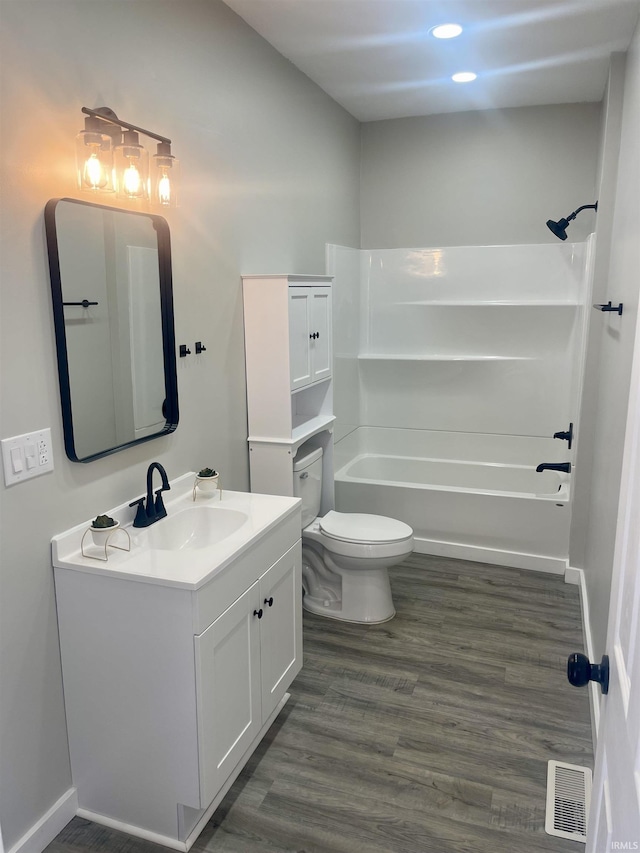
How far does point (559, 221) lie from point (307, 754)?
10.8ft

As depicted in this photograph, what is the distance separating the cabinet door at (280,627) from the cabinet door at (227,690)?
61 millimetres

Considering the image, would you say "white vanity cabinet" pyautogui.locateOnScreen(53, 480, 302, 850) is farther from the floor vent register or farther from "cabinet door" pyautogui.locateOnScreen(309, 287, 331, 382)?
"cabinet door" pyautogui.locateOnScreen(309, 287, 331, 382)

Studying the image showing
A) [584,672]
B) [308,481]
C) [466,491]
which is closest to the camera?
[584,672]

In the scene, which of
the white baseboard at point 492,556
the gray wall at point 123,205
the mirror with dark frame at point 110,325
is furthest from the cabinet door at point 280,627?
the white baseboard at point 492,556

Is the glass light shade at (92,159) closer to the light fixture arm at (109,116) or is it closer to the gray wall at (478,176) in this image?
the light fixture arm at (109,116)

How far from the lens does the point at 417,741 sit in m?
2.33

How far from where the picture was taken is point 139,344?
2166 mm

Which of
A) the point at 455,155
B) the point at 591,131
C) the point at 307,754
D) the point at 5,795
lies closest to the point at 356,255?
the point at 455,155

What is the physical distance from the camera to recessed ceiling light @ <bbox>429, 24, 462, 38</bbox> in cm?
271

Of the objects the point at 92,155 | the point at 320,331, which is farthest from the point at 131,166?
the point at 320,331

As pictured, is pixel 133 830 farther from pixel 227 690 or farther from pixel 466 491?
pixel 466 491

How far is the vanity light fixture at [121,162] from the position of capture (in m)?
1.80

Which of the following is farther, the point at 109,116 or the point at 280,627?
the point at 280,627

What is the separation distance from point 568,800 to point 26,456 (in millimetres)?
1950
